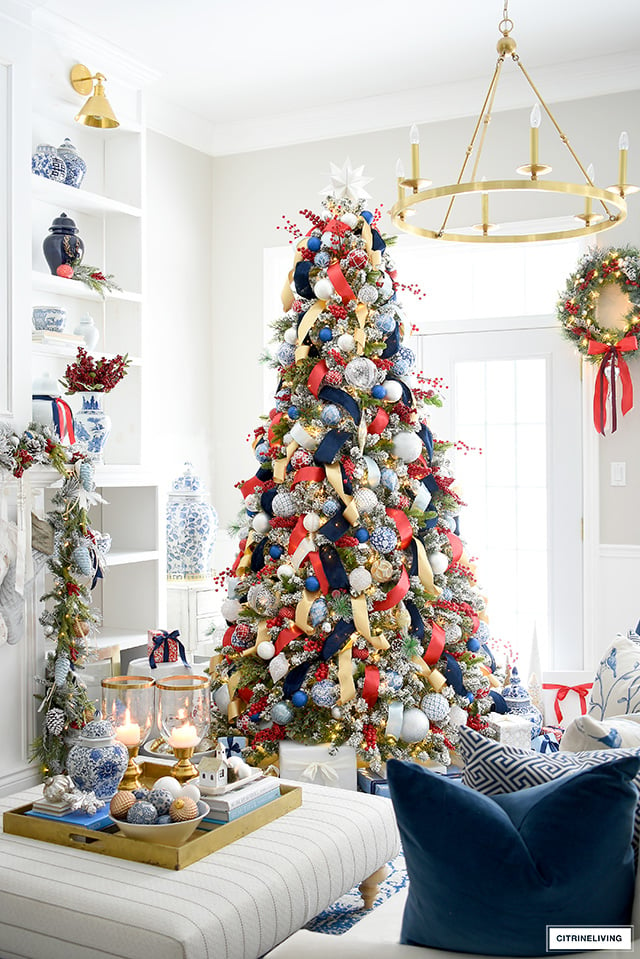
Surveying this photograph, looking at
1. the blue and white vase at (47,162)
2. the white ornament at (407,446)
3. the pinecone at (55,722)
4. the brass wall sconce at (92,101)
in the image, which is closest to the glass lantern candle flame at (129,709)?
the pinecone at (55,722)

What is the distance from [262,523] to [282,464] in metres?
0.23

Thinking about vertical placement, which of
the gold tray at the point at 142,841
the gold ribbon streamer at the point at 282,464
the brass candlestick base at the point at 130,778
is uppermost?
the gold ribbon streamer at the point at 282,464

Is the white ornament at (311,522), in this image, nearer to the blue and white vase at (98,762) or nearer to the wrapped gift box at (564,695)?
the blue and white vase at (98,762)

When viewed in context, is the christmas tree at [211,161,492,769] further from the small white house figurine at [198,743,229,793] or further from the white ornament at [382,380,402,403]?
the small white house figurine at [198,743,229,793]

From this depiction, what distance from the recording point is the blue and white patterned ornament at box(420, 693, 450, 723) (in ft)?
10.4

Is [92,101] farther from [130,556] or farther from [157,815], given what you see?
[157,815]

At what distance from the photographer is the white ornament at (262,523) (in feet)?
10.9

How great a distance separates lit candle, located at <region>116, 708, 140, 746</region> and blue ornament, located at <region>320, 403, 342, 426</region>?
1189 millimetres

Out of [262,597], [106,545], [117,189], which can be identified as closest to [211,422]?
[117,189]

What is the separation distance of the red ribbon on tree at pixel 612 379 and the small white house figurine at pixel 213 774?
2601mm

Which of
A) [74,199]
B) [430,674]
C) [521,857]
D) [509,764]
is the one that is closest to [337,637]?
[430,674]

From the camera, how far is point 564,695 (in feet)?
13.1

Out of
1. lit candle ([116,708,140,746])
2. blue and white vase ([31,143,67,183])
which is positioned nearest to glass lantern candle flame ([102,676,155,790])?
lit candle ([116,708,140,746])

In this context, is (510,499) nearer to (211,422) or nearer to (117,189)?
(211,422)
